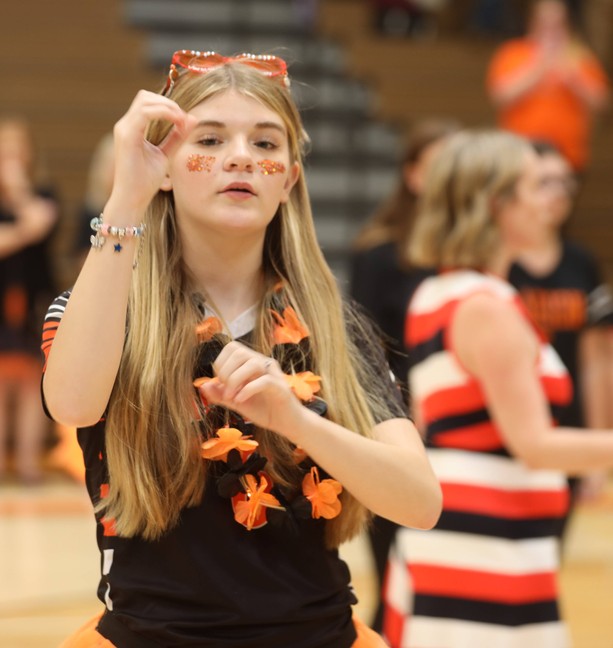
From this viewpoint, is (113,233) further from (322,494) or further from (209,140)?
(322,494)

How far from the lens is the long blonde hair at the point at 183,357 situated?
76.6 inches

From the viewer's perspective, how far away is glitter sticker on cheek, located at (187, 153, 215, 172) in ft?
6.60

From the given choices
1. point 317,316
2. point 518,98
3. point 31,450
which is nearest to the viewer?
point 317,316

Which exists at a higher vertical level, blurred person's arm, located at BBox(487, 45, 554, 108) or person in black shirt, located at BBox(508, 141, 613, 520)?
blurred person's arm, located at BBox(487, 45, 554, 108)

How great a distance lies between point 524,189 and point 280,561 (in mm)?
1685

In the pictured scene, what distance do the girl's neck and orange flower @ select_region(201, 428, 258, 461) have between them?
216 millimetres

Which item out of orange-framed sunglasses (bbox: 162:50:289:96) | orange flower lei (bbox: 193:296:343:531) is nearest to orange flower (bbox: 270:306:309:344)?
orange flower lei (bbox: 193:296:343:531)

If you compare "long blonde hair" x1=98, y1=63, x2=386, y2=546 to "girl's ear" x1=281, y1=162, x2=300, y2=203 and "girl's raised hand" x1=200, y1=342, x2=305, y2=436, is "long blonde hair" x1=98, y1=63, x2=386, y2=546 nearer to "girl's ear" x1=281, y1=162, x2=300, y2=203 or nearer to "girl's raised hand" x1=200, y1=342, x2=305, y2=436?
"girl's ear" x1=281, y1=162, x2=300, y2=203

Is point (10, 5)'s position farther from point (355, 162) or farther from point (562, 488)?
point (562, 488)

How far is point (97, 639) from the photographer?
78.1 inches

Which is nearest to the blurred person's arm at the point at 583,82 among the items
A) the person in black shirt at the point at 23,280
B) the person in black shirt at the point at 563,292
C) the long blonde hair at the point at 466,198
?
the person in black shirt at the point at 23,280

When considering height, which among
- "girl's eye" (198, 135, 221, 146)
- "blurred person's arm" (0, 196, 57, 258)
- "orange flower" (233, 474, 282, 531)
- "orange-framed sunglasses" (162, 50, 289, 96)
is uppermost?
"blurred person's arm" (0, 196, 57, 258)

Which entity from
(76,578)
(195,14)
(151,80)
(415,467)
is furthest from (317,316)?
(195,14)

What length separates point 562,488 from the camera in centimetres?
313
